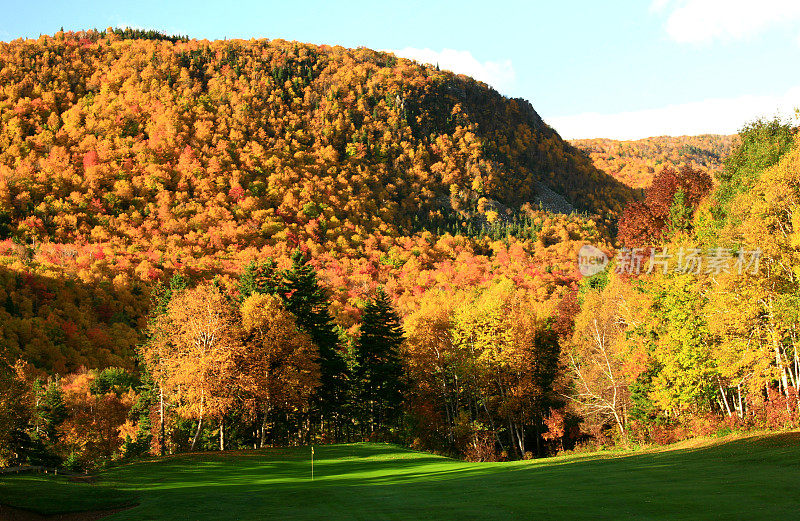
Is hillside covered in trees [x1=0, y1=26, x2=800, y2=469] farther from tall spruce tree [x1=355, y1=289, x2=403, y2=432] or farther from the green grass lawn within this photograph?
the green grass lawn

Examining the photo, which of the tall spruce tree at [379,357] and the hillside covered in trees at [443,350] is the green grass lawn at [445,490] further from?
the tall spruce tree at [379,357]

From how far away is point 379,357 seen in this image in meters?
54.8

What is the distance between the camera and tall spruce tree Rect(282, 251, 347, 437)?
164 ft

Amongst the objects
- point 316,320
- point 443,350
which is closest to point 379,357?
point 443,350

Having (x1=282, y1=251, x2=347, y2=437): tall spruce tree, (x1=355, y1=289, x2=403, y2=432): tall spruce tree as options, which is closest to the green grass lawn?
(x1=282, y1=251, x2=347, y2=437): tall spruce tree

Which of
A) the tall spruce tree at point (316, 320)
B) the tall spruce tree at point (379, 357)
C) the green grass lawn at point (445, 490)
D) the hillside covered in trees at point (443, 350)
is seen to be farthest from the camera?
the tall spruce tree at point (379, 357)

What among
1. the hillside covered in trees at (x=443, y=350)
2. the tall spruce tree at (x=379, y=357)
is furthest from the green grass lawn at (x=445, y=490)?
the tall spruce tree at (x=379, y=357)

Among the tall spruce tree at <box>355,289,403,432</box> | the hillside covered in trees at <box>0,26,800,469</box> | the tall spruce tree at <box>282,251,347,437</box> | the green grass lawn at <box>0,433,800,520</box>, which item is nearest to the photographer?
the green grass lawn at <box>0,433,800,520</box>

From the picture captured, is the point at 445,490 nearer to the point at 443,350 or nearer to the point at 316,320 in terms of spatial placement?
the point at 316,320

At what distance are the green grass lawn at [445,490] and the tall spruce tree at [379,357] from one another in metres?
20.8

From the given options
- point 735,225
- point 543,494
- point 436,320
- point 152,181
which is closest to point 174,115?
point 152,181

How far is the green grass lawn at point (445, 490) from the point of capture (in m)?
13.9

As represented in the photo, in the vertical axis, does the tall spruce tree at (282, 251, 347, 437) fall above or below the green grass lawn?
above

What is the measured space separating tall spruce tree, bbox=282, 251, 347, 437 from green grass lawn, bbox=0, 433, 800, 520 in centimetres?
1773
